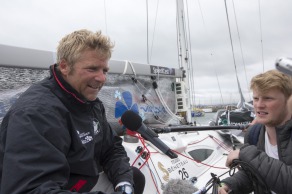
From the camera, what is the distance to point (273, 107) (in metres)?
1.70

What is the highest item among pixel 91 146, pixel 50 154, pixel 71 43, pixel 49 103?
pixel 71 43

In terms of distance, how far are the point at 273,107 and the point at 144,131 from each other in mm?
861

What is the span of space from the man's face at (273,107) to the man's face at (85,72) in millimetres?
1072

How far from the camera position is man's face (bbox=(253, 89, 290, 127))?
5.59 feet

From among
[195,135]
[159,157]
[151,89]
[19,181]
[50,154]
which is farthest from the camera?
[151,89]

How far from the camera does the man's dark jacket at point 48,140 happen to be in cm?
118

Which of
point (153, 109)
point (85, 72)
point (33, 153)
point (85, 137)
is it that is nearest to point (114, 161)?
point (85, 137)

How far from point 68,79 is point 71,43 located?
222 mm

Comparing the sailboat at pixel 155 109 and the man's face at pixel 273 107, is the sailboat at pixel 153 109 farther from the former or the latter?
the man's face at pixel 273 107

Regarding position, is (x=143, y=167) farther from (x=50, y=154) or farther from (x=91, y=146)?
(x=50, y=154)

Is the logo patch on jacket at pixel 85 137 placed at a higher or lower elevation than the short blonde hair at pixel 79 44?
lower

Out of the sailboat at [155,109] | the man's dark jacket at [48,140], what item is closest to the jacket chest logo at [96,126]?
the man's dark jacket at [48,140]

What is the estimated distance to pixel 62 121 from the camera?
145cm

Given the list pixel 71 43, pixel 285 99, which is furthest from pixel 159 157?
pixel 71 43
